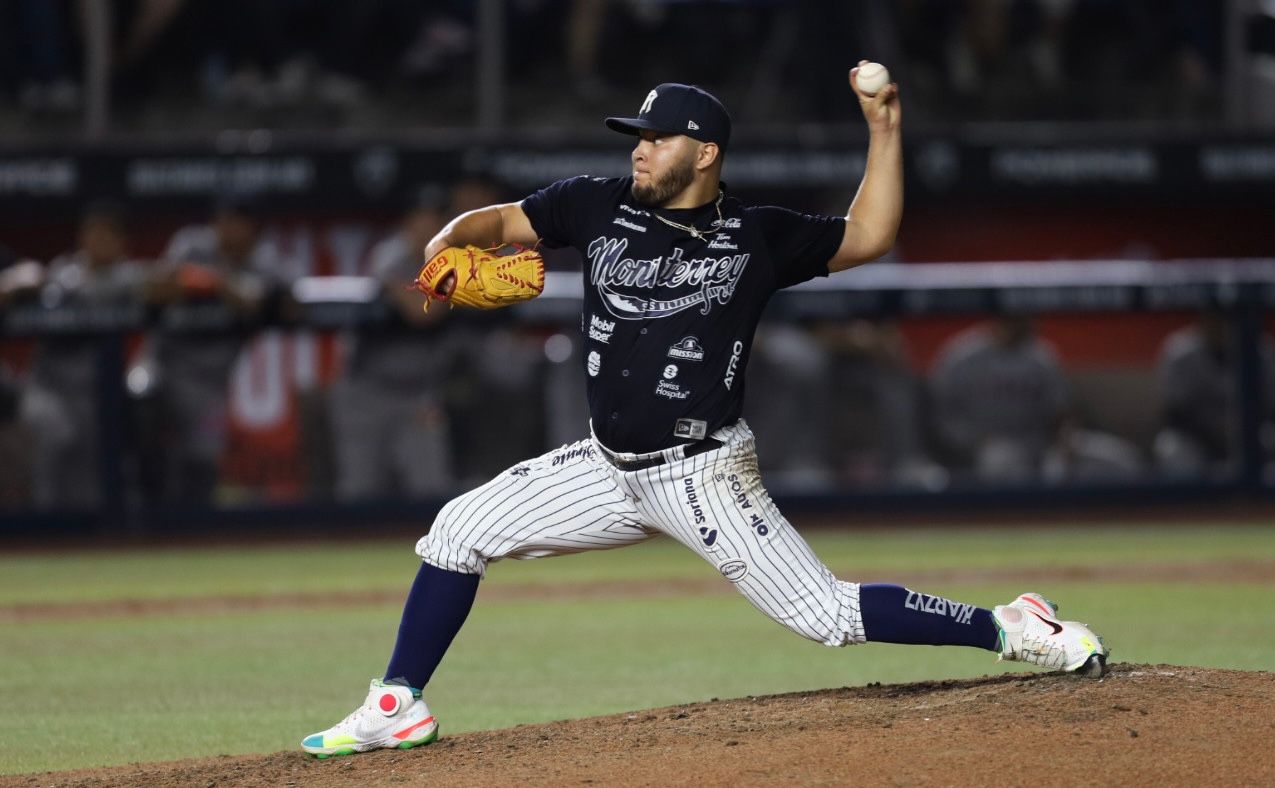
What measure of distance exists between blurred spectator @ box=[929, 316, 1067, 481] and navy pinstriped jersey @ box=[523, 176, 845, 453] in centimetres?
739

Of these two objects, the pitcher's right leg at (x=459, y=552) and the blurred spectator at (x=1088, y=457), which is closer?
the pitcher's right leg at (x=459, y=552)

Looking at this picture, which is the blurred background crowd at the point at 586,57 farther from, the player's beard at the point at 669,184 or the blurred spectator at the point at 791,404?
the player's beard at the point at 669,184

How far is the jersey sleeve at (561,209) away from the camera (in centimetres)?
442

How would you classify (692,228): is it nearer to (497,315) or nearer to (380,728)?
(380,728)

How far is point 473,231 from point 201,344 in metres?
7.10

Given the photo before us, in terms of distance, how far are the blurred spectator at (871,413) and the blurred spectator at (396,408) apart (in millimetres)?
2502

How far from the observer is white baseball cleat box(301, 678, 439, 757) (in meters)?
4.20

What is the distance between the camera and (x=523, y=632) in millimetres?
7402

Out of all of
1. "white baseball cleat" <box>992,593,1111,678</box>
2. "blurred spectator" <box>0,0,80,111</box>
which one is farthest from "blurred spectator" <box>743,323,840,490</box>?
"white baseball cleat" <box>992,593,1111,678</box>

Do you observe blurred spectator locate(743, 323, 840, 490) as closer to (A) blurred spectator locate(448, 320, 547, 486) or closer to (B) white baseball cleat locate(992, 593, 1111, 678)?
(A) blurred spectator locate(448, 320, 547, 486)

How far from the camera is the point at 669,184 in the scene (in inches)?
168

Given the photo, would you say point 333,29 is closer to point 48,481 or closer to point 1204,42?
point 48,481

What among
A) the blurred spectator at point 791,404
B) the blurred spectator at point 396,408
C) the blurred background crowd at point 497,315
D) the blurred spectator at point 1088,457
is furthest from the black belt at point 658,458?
the blurred spectator at point 1088,457

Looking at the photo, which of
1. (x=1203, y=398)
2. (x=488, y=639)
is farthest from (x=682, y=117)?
(x=1203, y=398)
